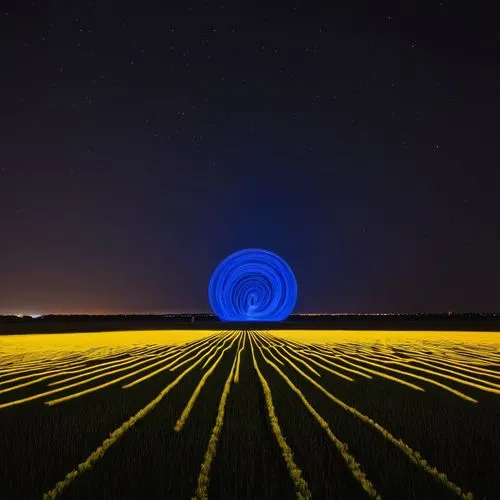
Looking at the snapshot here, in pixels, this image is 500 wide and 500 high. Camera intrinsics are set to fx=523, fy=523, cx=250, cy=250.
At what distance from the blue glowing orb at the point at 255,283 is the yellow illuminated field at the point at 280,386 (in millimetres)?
30622

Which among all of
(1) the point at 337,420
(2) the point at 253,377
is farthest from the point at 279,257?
(1) the point at 337,420

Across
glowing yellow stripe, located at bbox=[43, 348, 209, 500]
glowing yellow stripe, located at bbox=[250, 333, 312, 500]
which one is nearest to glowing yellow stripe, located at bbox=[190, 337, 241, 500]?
glowing yellow stripe, located at bbox=[250, 333, 312, 500]

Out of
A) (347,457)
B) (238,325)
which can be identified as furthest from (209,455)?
(238,325)

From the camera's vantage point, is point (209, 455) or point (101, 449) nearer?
point (209, 455)

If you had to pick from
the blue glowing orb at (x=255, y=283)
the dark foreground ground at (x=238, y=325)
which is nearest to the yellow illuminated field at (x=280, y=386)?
the dark foreground ground at (x=238, y=325)

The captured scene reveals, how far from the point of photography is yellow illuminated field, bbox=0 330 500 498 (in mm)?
3984

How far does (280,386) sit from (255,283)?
42.4 m

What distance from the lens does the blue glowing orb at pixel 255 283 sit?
149 ft

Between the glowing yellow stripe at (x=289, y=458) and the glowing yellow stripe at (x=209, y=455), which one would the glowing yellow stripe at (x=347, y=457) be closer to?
the glowing yellow stripe at (x=289, y=458)

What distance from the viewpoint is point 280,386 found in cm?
786

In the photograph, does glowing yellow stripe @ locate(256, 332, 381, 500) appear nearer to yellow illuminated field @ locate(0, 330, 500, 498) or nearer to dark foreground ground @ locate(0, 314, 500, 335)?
yellow illuminated field @ locate(0, 330, 500, 498)

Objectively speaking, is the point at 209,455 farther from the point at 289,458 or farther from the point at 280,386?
the point at 280,386

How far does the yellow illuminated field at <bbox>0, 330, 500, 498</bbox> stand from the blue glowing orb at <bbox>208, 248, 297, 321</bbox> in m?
30.6

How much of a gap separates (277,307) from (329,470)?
139 ft
